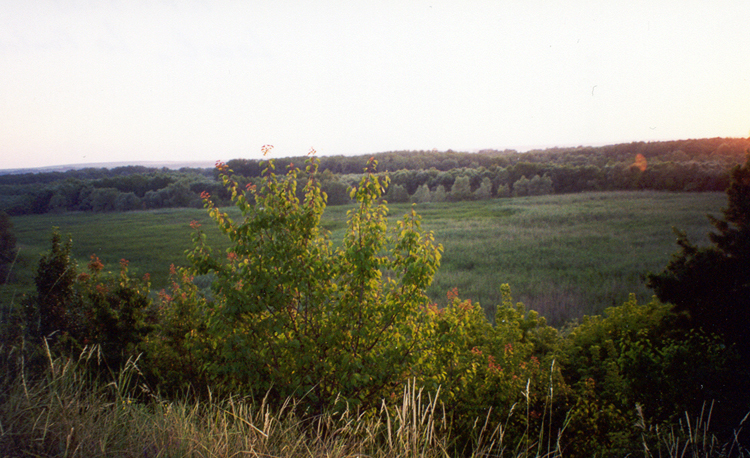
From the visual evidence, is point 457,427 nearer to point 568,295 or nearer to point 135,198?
point 568,295

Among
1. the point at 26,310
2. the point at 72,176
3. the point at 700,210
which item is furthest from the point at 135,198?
the point at 700,210

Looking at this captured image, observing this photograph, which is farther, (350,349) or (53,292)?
(53,292)

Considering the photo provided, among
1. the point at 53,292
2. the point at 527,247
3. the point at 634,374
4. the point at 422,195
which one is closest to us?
the point at 634,374

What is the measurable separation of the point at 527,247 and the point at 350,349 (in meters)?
22.3

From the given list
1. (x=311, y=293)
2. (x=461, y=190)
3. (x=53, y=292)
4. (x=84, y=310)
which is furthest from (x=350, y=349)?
(x=461, y=190)

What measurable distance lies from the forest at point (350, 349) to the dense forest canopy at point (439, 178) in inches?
452

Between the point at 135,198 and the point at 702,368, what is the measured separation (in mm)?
52096

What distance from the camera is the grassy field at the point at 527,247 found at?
14.8 metres

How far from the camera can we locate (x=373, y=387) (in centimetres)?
550

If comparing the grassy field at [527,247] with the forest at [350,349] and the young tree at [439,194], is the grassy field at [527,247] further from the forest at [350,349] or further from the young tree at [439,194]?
the young tree at [439,194]

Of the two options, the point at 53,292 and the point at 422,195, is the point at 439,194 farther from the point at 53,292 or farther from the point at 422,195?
the point at 53,292

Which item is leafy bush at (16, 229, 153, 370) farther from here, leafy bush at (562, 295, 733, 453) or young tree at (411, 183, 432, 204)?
young tree at (411, 183, 432, 204)

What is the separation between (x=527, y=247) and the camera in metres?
25.2

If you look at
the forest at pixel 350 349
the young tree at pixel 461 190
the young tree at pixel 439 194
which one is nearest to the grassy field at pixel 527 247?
the forest at pixel 350 349
